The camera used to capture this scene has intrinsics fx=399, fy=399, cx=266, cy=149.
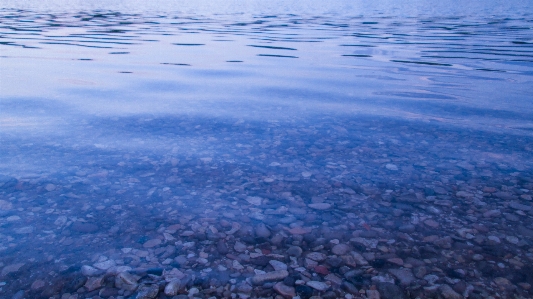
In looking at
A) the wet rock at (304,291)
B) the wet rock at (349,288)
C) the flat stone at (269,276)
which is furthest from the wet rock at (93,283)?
the wet rock at (349,288)

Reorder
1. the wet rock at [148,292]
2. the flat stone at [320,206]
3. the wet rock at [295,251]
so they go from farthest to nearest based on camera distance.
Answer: the flat stone at [320,206] → the wet rock at [295,251] → the wet rock at [148,292]

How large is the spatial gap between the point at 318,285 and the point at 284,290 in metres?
0.24

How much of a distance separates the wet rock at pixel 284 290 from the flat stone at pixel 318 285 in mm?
133

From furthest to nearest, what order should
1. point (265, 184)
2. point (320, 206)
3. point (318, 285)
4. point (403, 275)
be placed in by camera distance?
1. point (265, 184)
2. point (320, 206)
3. point (403, 275)
4. point (318, 285)

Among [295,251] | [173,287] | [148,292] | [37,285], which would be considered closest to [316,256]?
[295,251]

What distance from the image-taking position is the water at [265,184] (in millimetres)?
2855

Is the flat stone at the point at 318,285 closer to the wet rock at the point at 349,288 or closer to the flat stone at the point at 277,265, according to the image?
the wet rock at the point at 349,288

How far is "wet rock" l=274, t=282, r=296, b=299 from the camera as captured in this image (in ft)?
8.64

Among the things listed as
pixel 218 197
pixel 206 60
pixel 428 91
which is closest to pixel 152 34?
pixel 206 60

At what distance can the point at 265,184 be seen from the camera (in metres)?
4.20

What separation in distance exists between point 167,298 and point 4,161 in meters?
3.14

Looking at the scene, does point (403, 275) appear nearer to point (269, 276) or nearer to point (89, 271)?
point (269, 276)

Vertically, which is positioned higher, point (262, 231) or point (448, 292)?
point (448, 292)

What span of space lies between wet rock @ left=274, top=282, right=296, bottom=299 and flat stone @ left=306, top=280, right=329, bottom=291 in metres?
0.13
